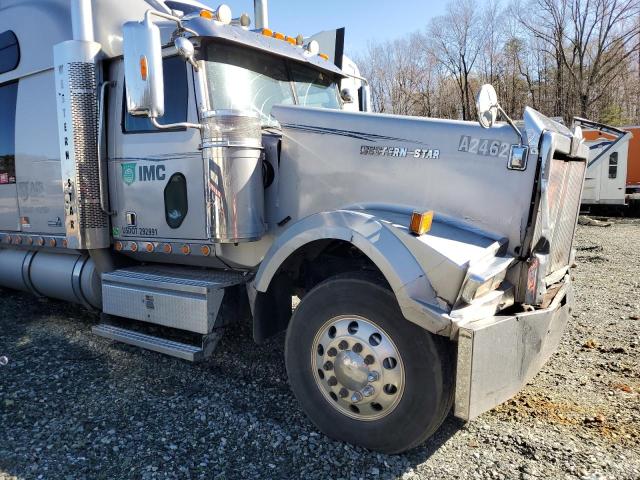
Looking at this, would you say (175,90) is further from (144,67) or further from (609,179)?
(609,179)

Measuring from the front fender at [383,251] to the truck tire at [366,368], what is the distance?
0.55 ft

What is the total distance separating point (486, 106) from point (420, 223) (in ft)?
2.57

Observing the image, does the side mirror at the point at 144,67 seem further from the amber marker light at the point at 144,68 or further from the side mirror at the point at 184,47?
the side mirror at the point at 184,47

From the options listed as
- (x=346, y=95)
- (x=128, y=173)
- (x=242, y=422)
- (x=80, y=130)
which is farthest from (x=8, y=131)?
(x=242, y=422)

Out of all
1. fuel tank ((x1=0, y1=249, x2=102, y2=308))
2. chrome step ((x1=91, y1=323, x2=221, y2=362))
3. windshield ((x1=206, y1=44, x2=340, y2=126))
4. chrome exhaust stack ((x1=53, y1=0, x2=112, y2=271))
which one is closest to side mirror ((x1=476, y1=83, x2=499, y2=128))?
windshield ((x1=206, y1=44, x2=340, y2=126))

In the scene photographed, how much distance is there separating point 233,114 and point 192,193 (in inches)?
31.0

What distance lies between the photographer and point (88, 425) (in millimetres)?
3334

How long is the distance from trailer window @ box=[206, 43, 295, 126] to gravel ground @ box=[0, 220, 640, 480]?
6.90 ft

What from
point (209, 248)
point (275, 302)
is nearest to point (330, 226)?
point (275, 302)

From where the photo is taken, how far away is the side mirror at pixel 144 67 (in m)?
3.13

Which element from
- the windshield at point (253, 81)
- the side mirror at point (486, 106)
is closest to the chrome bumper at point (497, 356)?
the side mirror at point (486, 106)

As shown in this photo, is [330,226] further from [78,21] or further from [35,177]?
[35,177]

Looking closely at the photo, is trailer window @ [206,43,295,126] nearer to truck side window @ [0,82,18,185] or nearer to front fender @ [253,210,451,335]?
front fender @ [253,210,451,335]

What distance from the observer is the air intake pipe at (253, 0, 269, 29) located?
5156mm
